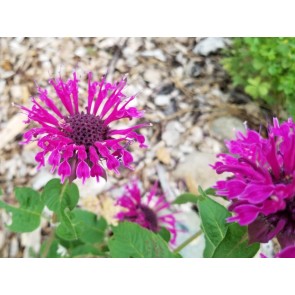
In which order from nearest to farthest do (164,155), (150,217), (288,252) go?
(288,252), (150,217), (164,155)

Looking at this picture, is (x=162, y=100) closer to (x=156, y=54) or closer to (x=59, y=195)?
(x=156, y=54)

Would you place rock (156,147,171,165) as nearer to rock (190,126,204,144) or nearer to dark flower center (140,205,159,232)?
rock (190,126,204,144)

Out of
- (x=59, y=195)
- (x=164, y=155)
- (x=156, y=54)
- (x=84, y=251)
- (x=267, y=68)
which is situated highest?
(x=156, y=54)

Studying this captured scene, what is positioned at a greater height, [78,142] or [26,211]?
[78,142]

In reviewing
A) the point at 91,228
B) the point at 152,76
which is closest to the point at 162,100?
the point at 152,76

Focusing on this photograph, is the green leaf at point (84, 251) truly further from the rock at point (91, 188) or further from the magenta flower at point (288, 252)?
the magenta flower at point (288, 252)

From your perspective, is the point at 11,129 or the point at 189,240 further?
the point at 11,129
